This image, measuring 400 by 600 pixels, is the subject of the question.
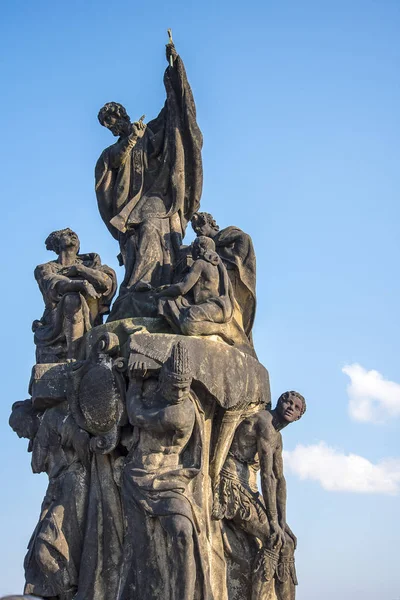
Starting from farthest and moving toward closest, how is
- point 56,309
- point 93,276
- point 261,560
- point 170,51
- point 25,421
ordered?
point 170,51 < point 93,276 < point 56,309 < point 25,421 < point 261,560

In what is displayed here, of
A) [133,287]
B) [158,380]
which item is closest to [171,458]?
[158,380]

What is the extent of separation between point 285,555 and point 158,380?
96.6 inches

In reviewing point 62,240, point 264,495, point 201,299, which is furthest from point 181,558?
point 62,240

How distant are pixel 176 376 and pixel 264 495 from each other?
200 cm

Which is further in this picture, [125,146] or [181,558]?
[125,146]

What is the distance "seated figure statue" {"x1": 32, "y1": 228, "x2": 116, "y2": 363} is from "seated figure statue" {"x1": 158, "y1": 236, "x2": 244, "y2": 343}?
895mm

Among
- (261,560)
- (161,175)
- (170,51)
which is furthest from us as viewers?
(161,175)

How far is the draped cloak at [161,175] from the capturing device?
43.0 feet

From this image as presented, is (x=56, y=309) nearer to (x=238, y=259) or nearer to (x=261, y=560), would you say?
(x=238, y=259)

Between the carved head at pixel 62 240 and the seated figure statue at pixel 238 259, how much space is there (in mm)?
1464

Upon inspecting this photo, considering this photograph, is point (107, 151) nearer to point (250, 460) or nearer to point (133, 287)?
point (133, 287)

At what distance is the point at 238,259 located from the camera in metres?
12.5

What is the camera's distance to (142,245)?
41.8ft

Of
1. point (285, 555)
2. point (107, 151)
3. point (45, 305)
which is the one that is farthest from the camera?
point (107, 151)
